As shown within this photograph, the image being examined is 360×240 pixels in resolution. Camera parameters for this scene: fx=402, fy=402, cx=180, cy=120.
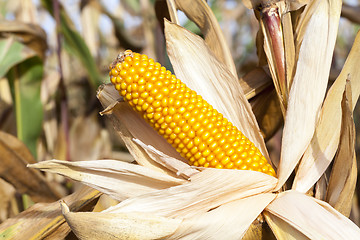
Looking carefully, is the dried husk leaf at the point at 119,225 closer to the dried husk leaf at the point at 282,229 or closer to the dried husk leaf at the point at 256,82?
the dried husk leaf at the point at 282,229

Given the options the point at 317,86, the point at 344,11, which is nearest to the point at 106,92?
the point at 317,86

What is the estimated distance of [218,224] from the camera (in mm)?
796

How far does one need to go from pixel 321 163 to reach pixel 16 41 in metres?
1.65

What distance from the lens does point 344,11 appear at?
2.06 meters

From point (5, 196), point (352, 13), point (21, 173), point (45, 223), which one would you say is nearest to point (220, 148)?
point (45, 223)

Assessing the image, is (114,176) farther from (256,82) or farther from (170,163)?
(256,82)

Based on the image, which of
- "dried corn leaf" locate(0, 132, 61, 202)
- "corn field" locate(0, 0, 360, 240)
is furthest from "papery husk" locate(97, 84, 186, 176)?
"dried corn leaf" locate(0, 132, 61, 202)

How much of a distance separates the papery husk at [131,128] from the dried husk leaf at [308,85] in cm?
27

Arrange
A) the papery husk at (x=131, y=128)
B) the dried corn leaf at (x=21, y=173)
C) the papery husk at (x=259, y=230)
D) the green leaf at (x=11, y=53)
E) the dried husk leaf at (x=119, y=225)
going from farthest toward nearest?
the green leaf at (x=11, y=53), the dried corn leaf at (x=21, y=173), the papery husk at (x=131, y=128), the papery husk at (x=259, y=230), the dried husk leaf at (x=119, y=225)

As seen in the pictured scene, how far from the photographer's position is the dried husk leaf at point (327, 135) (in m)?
0.90

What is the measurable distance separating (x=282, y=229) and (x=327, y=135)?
239 mm

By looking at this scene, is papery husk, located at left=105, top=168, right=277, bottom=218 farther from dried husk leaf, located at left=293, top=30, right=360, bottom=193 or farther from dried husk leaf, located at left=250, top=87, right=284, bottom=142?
dried husk leaf, located at left=250, top=87, right=284, bottom=142

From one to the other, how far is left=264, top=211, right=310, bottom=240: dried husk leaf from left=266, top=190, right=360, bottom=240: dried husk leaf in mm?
17

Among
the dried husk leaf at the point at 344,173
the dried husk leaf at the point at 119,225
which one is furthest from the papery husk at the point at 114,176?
the dried husk leaf at the point at 344,173
